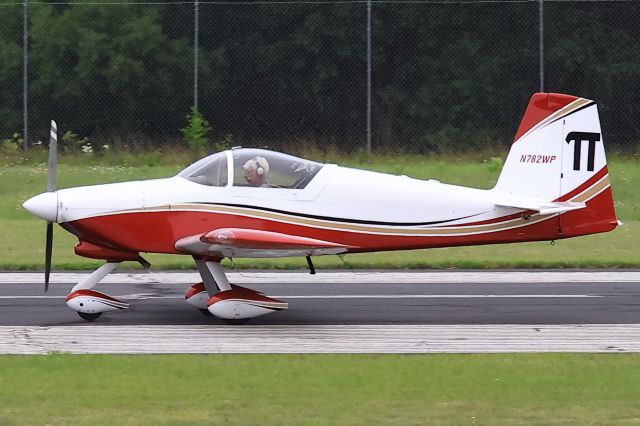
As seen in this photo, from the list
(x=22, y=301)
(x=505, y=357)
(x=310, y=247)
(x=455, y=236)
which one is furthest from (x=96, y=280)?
(x=505, y=357)

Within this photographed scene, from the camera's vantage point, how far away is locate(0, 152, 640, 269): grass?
55.4ft

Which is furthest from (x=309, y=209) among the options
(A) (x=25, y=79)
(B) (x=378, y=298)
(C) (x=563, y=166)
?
(A) (x=25, y=79)

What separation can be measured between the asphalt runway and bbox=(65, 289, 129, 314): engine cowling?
0.44 ft

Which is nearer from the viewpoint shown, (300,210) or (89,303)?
(89,303)

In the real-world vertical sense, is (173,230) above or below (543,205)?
below

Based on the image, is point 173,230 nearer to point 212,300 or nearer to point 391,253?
point 212,300

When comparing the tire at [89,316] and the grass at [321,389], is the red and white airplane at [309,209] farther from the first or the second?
the grass at [321,389]

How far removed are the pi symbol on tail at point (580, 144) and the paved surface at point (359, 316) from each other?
1.58m

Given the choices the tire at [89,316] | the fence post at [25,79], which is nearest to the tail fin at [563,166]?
the tire at [89,316]

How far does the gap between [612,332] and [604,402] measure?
309 centimetres

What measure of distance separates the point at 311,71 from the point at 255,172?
12849 millimetres

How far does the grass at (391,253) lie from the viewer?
665 inches

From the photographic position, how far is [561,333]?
11906 mm

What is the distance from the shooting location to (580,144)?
13.0 m
